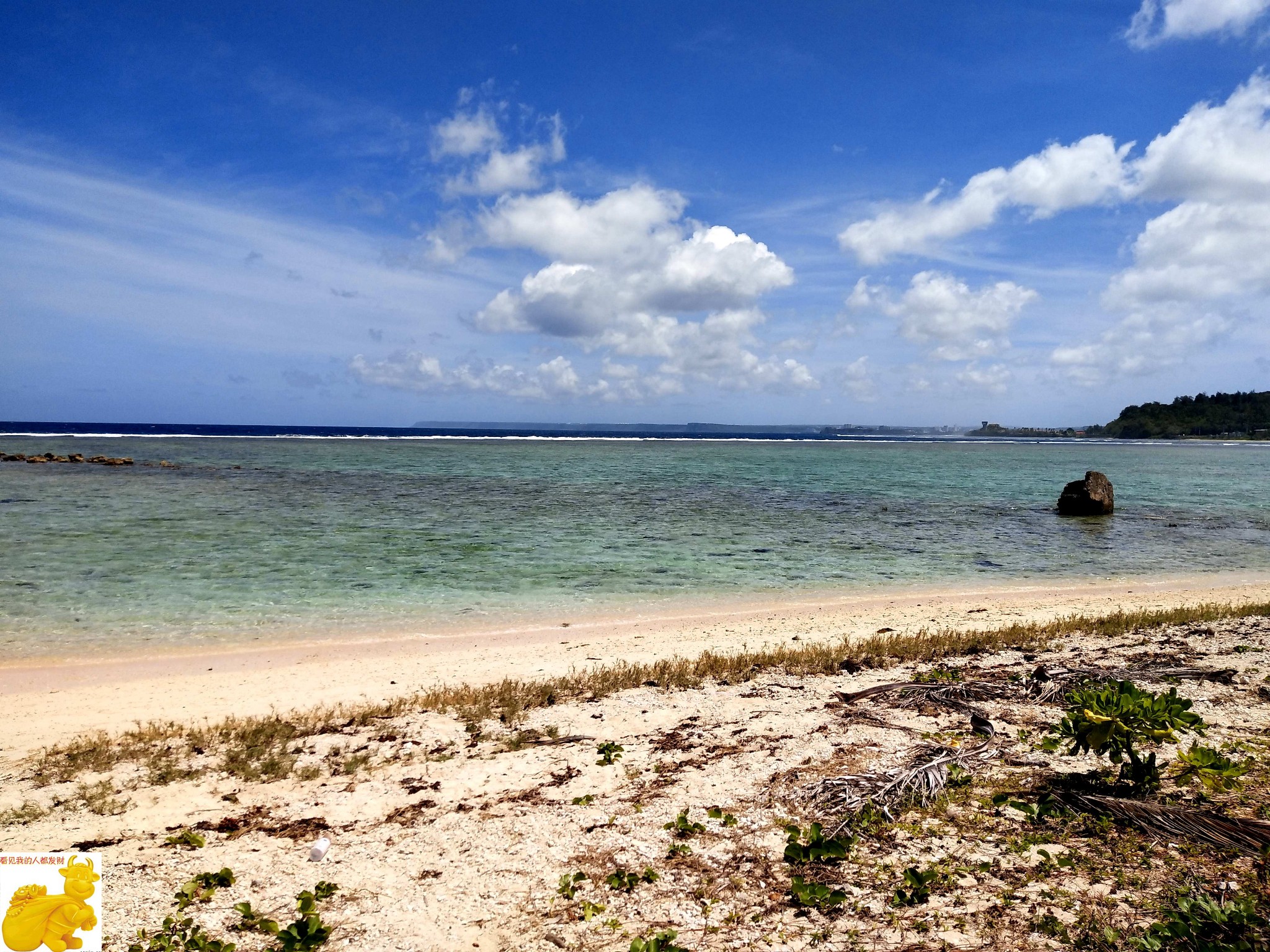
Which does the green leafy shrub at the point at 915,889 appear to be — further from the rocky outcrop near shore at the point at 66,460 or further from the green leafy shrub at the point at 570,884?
the rocky outcrop near shore at the point at 66,460

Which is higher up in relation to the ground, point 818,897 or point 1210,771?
point 1210,771

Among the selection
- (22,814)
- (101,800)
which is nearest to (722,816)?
(101,800)

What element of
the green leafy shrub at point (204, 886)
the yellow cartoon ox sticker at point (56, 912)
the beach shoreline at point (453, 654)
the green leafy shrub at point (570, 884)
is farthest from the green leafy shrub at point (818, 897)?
the beach shoreline at point (453, 654)

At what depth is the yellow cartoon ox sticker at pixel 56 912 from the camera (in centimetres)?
397

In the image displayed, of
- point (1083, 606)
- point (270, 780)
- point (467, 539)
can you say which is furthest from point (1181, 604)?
point (467, 539)

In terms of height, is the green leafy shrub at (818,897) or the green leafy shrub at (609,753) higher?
the green leafy shrub at (818,897)

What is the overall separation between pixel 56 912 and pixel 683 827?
412 cm

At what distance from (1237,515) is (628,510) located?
33.2m

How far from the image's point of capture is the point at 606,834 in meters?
5.52

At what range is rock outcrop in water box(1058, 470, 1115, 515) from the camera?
116ft

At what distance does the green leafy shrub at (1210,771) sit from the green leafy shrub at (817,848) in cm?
287

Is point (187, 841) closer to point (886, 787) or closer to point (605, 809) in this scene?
point (605, 809)

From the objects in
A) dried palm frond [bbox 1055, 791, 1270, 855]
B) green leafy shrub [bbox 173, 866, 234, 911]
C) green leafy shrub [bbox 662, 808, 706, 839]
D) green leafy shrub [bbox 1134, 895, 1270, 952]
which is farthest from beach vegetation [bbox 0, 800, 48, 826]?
dried palm frond [bbox 1055, 791, 1270, 855]

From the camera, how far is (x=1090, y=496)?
3528 centimetres
